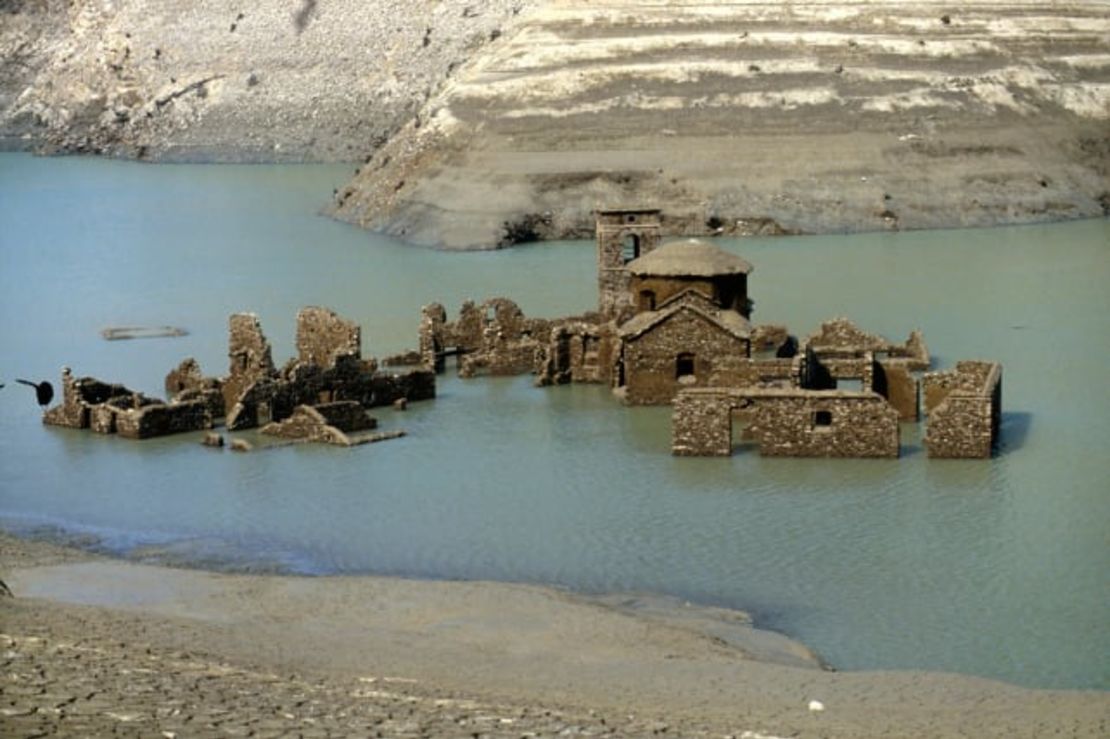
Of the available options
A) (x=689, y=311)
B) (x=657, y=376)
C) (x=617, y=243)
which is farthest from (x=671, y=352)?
(x=617, y=243)

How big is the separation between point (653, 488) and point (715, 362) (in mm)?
4495

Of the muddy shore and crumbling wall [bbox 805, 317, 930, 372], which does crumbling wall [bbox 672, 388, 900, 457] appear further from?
the muddy shore

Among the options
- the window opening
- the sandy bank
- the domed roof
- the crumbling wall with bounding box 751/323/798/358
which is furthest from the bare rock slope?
the sandy bank

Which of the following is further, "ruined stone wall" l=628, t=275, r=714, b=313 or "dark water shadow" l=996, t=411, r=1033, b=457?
"ruined stone wall" l=628, t=275, r=714, b=313

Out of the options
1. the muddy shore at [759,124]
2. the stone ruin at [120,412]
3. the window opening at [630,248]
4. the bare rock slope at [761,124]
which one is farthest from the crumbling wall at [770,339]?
the bare rock slope at [761,124]

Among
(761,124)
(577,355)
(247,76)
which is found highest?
(247,76)

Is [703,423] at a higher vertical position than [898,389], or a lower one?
lower

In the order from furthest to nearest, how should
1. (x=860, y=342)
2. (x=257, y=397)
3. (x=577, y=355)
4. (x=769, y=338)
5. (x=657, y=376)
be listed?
(x=769, y=338) → (x=860, y=342) → (x=577, y=355) → (x=657, y=376) → (x=257, y=397)

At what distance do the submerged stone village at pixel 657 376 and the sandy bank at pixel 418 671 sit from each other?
23.8ft

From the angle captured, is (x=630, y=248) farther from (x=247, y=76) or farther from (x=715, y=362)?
(x=247, y=76)

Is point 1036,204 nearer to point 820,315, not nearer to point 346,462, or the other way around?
→ point 820,315

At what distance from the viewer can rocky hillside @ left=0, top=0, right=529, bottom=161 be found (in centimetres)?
9244

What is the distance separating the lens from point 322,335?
1489 inches

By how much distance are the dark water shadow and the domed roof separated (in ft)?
15.8
